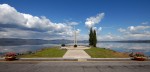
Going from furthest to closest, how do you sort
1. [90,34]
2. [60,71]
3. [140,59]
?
[90,34] → [140,59] → [60,71]

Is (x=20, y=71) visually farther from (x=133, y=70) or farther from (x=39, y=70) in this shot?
(x=133, y=70)

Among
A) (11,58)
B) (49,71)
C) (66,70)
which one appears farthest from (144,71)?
(11,58)

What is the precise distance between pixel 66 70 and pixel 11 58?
9.05m

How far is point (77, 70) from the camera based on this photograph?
18.0 m

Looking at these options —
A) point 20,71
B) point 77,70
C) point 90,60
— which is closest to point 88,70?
point 77,70

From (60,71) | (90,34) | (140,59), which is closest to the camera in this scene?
(60,71)

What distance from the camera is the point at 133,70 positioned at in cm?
1808

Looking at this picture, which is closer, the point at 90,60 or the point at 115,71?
the point at 115,71

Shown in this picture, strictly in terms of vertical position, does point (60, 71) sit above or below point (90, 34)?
below

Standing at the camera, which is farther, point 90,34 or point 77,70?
point 90,34

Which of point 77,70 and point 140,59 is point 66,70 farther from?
point 140,59

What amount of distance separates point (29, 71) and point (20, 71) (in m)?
0.67

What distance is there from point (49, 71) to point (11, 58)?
8.55 meters

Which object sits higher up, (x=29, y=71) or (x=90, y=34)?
(x=90, y=34)
